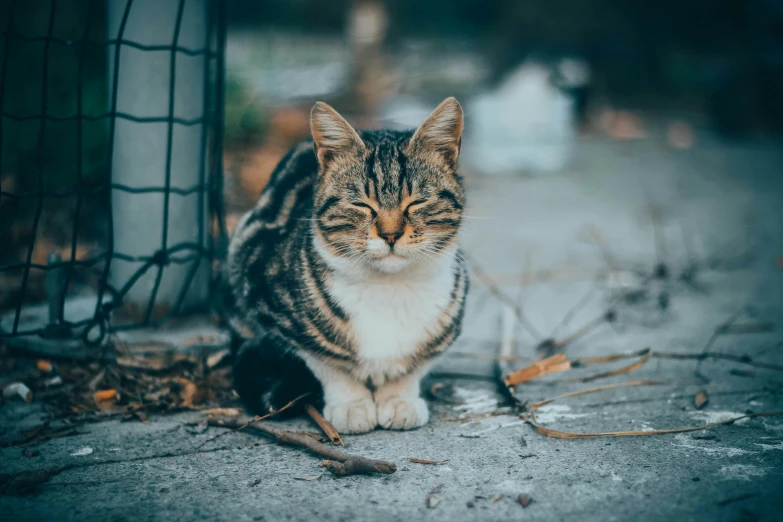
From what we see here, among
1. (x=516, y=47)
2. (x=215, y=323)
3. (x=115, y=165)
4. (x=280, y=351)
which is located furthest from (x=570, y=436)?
(x=516, y=47)

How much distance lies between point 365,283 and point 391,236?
176mm

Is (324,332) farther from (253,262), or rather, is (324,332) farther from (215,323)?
(215,323)

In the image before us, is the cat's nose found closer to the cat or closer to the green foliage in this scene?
the cat

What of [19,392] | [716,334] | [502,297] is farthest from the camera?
[502,297]

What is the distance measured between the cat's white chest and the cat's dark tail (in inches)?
8.6

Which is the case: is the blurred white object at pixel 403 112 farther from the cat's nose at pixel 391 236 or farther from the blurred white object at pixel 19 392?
the blurred white object at pixel 19 392

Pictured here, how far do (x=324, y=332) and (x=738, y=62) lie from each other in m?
6.21

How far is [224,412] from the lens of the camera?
7.18 ft

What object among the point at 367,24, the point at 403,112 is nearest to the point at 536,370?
the point at 403,112

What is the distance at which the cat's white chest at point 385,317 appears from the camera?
2.09 m

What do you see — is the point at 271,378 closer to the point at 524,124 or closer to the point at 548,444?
the point at 548,444

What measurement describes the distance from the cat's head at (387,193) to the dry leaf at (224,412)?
1.79 feet

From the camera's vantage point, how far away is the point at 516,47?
671 centimetres

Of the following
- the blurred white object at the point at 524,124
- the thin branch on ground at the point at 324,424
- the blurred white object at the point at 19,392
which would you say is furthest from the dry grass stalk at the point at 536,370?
the blurred white object at the point at 524,124
